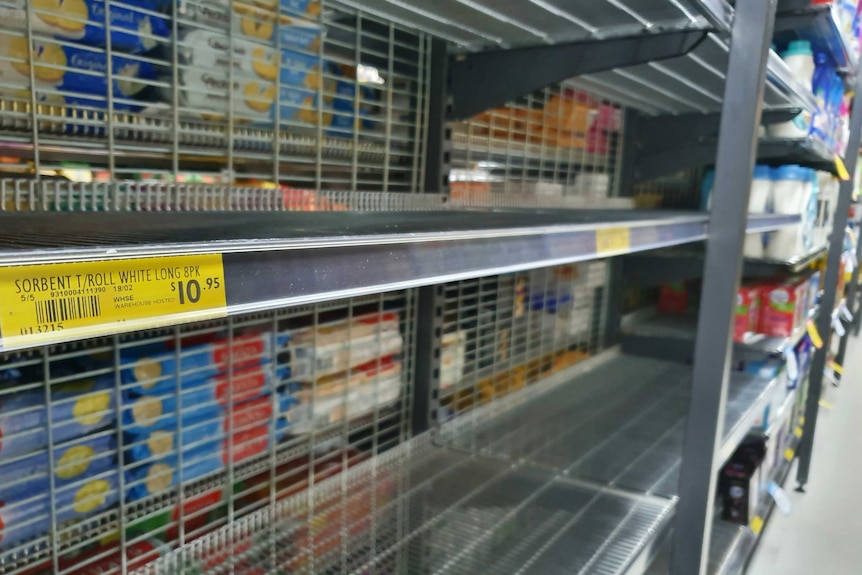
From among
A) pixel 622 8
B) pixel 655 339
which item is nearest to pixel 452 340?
pixel 622 8

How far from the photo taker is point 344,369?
1.38 m

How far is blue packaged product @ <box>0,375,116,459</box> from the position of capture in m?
0.87

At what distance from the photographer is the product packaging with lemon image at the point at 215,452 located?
104 centimetres

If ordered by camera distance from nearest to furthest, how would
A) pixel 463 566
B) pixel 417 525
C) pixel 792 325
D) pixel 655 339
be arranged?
pixel 463 566, pixel 417 525, pixel 792 325, pixel 655 339

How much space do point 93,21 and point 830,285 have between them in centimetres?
296

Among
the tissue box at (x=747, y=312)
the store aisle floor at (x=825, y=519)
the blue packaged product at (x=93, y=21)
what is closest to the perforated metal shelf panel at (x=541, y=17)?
the blue packaged product at (x=93, y=21)

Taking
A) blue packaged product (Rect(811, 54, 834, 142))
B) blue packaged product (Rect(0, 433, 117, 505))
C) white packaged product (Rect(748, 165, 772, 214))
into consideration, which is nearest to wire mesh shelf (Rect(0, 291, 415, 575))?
blue packaged product (Rect(0, 433, 117, 505))

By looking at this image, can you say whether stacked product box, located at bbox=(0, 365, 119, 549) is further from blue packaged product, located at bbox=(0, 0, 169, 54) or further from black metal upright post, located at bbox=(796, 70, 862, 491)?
black metal upright post, located at bbox=(796, 70, 862, 491)

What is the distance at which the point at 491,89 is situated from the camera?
1409 millimetres

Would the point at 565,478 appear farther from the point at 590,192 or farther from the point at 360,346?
the point at 590,192

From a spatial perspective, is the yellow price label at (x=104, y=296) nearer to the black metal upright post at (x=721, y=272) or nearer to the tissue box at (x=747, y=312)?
the black metal upright post at (x=721, y=272)

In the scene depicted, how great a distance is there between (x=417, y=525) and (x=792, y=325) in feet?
6.26

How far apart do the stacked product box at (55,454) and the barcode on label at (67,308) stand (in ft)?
1.88

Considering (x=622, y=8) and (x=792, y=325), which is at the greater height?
(x=622, y=8)
